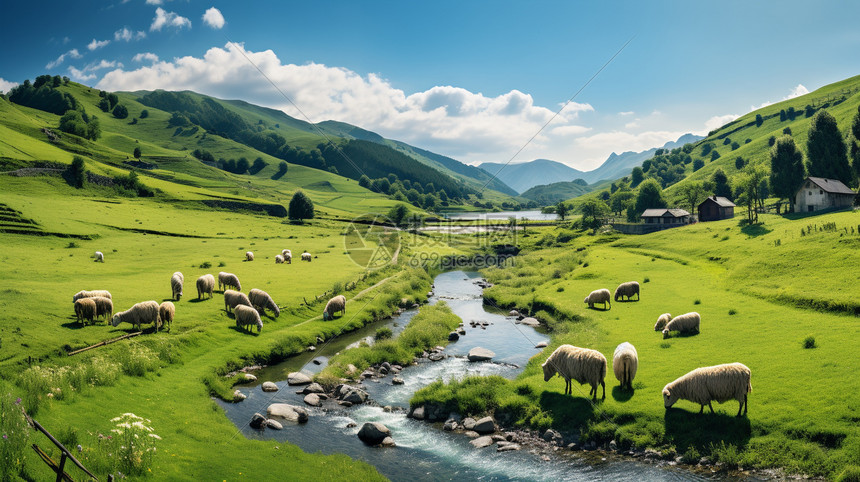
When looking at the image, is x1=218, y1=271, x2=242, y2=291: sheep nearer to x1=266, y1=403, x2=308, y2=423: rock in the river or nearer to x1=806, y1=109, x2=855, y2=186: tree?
x1=266, y1=403, x2=308, y2=423: rock in the river

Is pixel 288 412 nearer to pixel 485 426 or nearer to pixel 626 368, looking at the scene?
pixel 485 426

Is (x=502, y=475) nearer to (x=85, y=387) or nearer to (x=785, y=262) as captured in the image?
(x=85, y=387)

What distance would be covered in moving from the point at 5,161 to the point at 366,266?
298 feet

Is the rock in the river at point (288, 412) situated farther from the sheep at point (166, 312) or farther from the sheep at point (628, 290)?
the sheep at point (628, 290)

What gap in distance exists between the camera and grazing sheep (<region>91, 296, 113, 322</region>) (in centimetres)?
3012

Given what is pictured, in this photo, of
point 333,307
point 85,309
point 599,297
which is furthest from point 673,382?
point 85,309

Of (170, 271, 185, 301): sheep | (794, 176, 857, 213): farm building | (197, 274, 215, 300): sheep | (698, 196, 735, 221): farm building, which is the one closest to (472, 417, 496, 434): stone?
(197, 274, 215, 300): sheep

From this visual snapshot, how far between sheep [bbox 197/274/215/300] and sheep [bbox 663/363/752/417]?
1530 inches

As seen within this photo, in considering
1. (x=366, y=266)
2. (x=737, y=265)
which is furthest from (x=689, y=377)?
(x=366, y=266)

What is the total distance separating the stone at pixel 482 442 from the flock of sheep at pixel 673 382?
17.5 ft

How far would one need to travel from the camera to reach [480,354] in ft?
113

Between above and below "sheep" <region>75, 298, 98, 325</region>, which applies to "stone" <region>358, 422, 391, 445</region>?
below

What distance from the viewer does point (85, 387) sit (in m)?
20.3

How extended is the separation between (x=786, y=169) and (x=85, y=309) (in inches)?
4025
